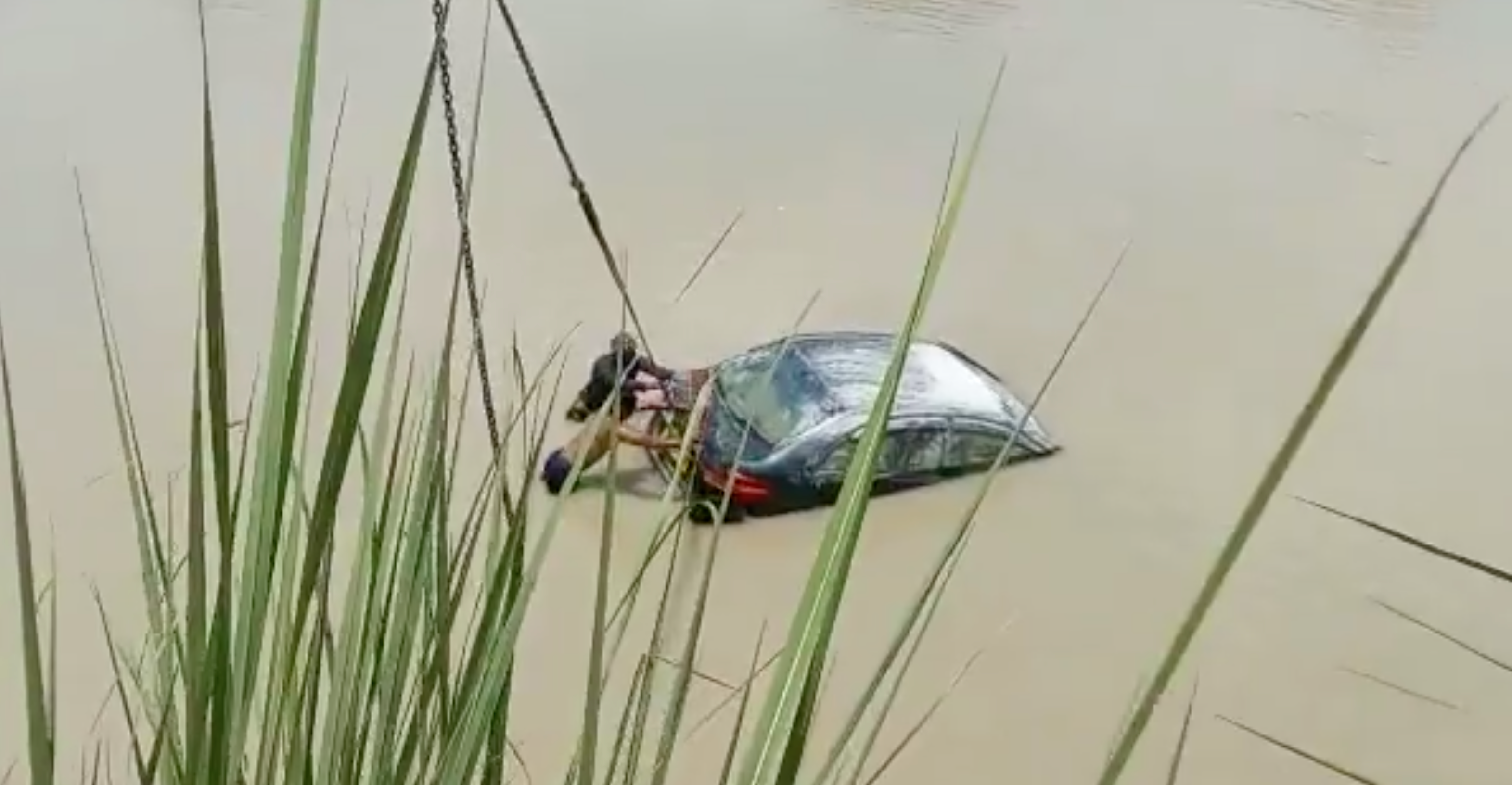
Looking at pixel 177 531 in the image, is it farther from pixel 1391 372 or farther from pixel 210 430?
pixel 1391 372

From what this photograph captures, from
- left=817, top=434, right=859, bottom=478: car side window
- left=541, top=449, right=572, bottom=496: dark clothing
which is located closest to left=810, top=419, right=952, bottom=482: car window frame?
left=817, top=434, right=859, bottom=478: car side window

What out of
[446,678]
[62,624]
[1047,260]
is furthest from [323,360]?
[446,678]

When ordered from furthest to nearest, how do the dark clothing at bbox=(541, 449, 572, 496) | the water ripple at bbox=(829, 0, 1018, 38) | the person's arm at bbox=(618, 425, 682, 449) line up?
the water ripple at bbox=(829, 0, 1018, 38), the person's arm at bbox=(618, 425, 682, 449), the dark clothing at bbox=(541, 449, 572, 496)

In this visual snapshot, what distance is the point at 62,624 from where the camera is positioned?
2426 mm

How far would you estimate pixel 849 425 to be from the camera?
9.75 feet

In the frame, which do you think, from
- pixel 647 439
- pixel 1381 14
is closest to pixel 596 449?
pixel 647 439

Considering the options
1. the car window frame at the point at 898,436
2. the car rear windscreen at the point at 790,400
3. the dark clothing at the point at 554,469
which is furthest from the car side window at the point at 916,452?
the dark clothing at the point at 554,469

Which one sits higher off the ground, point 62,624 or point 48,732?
point 48,732

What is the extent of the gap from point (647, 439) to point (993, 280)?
150 centimetres

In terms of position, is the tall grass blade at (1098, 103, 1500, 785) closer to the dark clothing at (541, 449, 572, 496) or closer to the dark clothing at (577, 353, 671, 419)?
the dark clothing at (541, 449, 572, 496)

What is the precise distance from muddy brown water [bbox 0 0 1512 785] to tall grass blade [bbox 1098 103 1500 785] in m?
1.88

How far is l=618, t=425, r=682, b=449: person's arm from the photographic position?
2.38 metres

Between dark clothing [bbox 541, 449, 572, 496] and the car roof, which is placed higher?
dark clothing [bbox 541, 449, 572, 496]

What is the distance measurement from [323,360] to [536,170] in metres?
1.08
